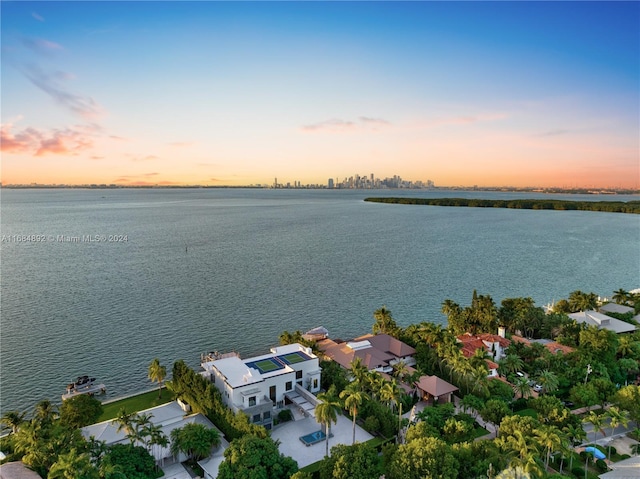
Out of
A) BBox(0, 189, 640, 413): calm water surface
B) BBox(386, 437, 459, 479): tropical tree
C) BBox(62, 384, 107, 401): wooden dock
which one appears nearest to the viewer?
BBox(386, 437, 459, 479): tropical tree

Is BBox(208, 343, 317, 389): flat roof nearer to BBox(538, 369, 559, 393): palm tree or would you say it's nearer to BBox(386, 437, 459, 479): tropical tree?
BBox(386, 437, 459, 479): tropical tree

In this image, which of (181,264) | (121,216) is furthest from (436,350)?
(121,216)

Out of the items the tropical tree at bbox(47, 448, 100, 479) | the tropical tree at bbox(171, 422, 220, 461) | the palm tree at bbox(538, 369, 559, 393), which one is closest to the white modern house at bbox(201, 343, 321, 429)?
the tropical tree at bbox(171, 422, 220, 461)

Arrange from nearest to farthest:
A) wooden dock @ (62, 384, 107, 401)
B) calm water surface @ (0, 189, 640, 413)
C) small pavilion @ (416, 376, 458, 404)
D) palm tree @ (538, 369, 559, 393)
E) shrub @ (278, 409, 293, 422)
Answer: shrub @ (278, 409, 293, 422) → small pavilion @ (416, 376, 458, 404) → palm tree @ (538, 369, 559, 393) → wooden dock @ (62, 384, 107, 401) → calm water surface @ (0, 189, 640, 413)

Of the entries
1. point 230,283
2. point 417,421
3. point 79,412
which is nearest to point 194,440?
point 79,412

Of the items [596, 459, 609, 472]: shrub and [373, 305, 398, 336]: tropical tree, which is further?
[373, 305, 398, 336]: tropical tree

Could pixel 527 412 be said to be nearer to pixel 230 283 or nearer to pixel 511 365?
pixel 511 365

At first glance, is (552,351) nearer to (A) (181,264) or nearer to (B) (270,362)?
(B) (270,362)
